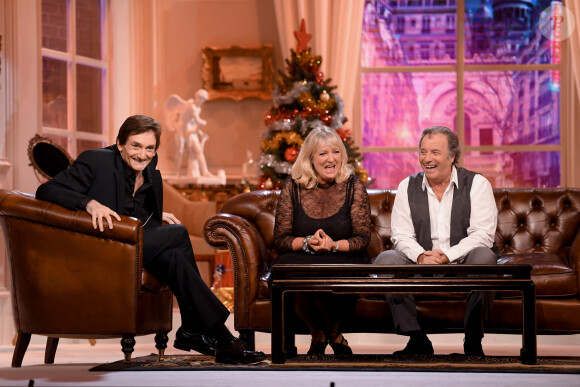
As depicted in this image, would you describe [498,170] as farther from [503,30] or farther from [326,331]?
[326,331]

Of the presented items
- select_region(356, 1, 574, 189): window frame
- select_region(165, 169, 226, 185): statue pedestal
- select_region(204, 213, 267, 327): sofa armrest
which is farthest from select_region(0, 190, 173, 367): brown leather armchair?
select_region(356, 1, 574, 189): window frame

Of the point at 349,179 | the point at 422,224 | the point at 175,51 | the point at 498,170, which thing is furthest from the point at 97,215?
the point at 498,170

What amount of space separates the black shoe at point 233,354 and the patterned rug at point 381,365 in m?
0.04

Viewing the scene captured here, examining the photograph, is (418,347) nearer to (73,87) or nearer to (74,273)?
(74,273)

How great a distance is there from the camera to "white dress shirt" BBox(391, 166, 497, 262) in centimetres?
369

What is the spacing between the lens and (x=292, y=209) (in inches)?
153

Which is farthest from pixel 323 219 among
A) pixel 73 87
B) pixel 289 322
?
pixel 73 87

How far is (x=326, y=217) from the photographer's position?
3.86 metres

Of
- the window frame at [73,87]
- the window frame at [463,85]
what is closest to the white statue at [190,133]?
the window frame at [73,87]

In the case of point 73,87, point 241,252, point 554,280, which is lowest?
point 554,280

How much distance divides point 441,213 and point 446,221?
1.7 inches

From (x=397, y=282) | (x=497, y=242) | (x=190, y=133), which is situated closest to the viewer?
(x=397, y=282)

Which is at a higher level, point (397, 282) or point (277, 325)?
point (397, 282)

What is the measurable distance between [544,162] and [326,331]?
463 centimetres
